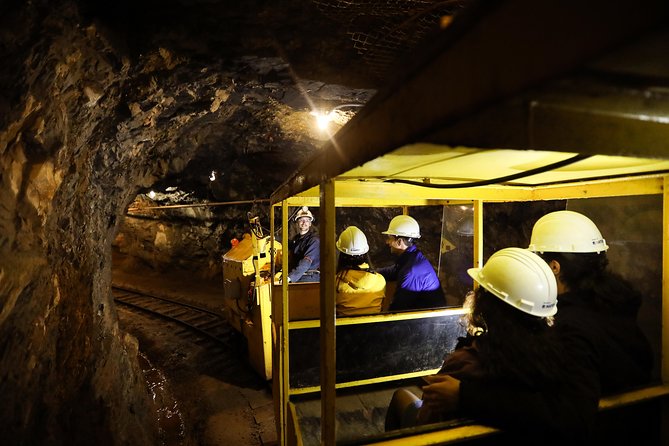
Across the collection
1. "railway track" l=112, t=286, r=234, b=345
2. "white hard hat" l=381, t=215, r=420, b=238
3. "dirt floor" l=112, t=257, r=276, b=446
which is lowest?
"dirt floor" l=112, t=257, r=276, b=446

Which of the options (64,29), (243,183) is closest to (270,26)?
(64,29)

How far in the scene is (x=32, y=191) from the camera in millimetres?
2826

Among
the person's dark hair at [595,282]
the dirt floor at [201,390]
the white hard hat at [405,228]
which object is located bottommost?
the dirt floor at [201,390]

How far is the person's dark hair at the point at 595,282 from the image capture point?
2.42 metres

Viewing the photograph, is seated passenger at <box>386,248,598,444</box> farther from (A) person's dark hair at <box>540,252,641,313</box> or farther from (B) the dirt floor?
(B) the dirt floor

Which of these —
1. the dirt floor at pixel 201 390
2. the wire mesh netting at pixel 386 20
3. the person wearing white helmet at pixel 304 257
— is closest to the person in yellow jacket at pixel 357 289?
the person wearing white helmet at pixel 304 257

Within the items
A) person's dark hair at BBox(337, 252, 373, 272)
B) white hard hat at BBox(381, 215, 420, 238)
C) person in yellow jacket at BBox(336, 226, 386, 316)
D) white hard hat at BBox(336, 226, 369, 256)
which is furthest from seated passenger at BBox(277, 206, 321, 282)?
white hard hat at BBox(381, 215, 420, 238)

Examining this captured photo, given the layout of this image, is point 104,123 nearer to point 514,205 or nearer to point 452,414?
point 452,414

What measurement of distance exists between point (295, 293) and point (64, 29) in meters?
3.87


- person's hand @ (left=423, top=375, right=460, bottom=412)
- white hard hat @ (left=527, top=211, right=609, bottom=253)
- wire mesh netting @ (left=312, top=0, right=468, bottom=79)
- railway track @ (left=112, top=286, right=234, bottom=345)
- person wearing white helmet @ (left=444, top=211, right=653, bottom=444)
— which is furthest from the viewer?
railway track @ (left=112, top=286, right=234, bottom=345)

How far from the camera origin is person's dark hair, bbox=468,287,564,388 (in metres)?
1.87

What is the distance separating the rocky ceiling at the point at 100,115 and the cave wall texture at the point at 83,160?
0.06ft

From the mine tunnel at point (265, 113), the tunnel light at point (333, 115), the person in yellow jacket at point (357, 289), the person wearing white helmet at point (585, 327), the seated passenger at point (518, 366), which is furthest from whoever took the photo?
the tunnel light at point (333, 115)

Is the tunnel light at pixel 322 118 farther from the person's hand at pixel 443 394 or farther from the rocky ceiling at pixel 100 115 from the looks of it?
the person's hand at pixel 443 394
